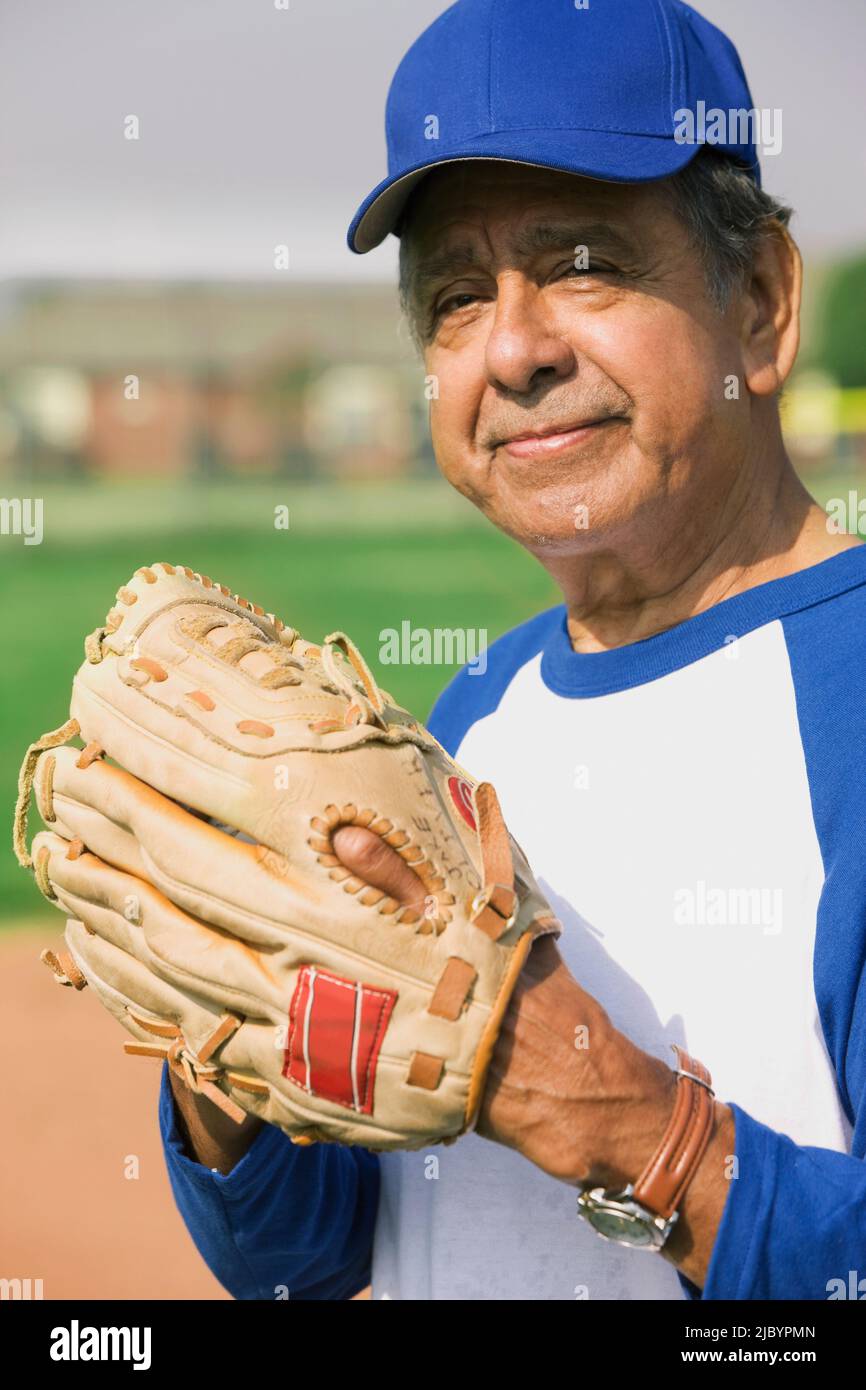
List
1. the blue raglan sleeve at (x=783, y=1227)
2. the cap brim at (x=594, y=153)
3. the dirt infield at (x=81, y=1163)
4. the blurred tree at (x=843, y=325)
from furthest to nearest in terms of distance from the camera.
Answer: the blurred tree at (x=843, y=325) < the dirt infield at (x=81, y=1163) < the cap brim at (x=594, y=153) < the blue raglan sleeve at (x=783, y=1227)

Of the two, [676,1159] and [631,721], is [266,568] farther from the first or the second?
[676,1159]

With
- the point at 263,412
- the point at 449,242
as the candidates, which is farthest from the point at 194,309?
the point at 449,242

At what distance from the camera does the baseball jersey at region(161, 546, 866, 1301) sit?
1.37m

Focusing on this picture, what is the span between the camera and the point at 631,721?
1701 millimetres

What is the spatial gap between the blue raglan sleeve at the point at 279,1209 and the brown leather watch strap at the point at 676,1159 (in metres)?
0.59

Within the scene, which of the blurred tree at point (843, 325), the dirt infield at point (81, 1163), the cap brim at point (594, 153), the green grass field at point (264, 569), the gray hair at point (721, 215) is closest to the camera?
the cap brim at point (594, 153)

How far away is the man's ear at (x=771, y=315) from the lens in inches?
69.0

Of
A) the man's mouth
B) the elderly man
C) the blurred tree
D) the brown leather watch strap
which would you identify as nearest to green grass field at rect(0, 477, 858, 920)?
the elderly man

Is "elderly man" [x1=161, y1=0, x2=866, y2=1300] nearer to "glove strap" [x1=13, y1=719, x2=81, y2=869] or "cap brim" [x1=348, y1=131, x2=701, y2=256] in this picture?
"cap brim" [x1=348, y1=131, x2=701, y2=256]

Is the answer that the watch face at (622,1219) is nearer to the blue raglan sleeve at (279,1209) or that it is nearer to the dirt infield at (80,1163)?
the blue raglan sleeve at (279,1209)

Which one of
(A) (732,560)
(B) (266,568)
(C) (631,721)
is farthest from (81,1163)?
(B) (266,568)

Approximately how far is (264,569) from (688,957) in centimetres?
2114

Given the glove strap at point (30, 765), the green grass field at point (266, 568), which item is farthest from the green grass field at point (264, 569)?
the glove strap at point (30, 765)
